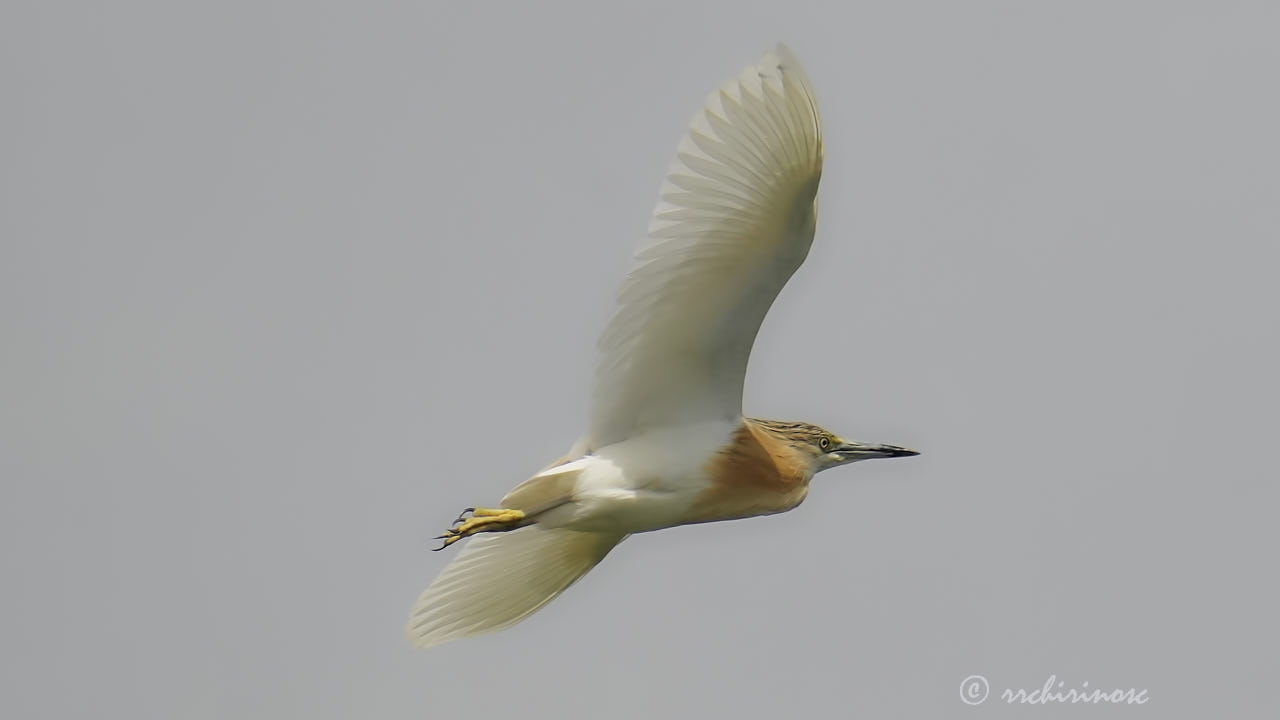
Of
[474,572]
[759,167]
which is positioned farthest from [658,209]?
[474,572]

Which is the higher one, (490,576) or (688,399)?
(688,399)

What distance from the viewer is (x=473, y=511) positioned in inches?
481

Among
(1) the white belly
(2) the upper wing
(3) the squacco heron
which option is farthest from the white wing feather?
(2) the upper wing

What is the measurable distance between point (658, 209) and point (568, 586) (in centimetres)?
343

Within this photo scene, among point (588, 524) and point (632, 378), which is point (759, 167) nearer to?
point (632, 378)

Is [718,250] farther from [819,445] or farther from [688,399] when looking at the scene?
[819,445]

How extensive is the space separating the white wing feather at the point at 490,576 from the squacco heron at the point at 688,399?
10mm

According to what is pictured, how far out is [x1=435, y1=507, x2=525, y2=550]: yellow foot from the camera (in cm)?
1213

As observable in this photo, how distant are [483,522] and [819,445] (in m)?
2.60

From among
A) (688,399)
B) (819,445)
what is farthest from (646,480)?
(819,445)

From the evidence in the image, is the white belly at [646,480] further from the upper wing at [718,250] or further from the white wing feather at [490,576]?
the white wing feather at [490,576]

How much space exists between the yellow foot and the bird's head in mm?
1984

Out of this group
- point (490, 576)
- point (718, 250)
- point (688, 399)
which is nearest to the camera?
point (718, 250)

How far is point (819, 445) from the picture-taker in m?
13.2
